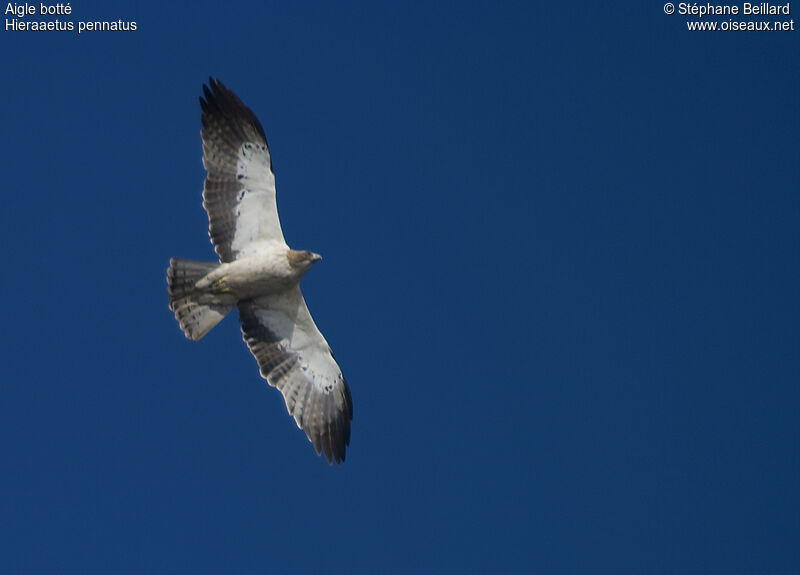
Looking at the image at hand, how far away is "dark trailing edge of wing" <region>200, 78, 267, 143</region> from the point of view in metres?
16.5

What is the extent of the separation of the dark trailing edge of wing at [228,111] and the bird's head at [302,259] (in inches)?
52.6

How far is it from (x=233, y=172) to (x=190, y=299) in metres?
1.49

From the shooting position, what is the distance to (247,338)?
56.0ft

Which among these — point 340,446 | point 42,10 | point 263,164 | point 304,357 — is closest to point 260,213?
point 263,164

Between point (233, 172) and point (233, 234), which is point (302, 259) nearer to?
point (233, 234)

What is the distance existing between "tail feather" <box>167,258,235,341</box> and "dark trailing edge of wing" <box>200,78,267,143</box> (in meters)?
1.53

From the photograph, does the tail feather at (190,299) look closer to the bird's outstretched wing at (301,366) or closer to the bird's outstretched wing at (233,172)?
the bird's outstretched wing at (233,172)

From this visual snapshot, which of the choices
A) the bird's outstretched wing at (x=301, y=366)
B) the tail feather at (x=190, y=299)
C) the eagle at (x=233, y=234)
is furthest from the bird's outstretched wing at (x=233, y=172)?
the bird's outstretched wing at (x=301, y=366)

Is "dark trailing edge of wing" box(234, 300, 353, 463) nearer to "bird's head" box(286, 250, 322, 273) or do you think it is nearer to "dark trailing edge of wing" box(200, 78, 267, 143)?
"bird's head" box(286, 250, 322, 273)

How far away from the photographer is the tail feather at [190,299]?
1634cm

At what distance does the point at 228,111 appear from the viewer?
16.5 metres

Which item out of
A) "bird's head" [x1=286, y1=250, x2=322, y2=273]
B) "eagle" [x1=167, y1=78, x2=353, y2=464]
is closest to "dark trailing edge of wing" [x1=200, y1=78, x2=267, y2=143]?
"eagle" [x1=167, y1=78, x2=353, y2=464]

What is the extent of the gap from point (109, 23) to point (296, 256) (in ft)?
14.3

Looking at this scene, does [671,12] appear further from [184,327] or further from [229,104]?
[184,327]
